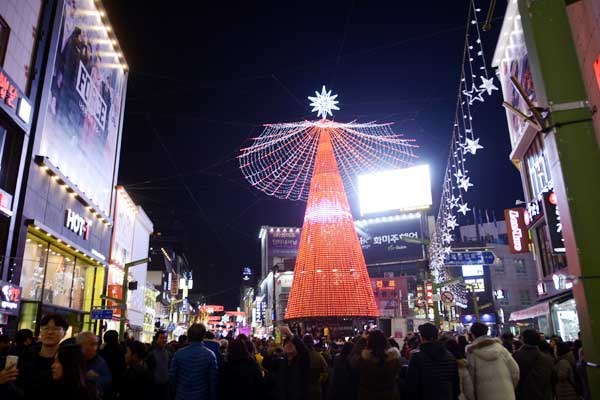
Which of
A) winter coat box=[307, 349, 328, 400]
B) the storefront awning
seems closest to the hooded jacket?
winter coat box=[307, 349, 328, 400]

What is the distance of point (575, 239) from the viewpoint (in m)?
3.28

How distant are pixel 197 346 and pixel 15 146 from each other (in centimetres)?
1352

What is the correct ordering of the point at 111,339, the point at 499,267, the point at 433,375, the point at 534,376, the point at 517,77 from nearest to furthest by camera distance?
the point at 433,375
the point at 534,376
the point at 111,339
the point at 517,77
the point at 499,267

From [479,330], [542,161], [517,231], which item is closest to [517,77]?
[542,161]

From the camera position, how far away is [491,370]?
19.2 feet

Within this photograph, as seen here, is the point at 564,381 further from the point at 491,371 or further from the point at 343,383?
the point at 343,383

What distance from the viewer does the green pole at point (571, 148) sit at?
3213 millimetres

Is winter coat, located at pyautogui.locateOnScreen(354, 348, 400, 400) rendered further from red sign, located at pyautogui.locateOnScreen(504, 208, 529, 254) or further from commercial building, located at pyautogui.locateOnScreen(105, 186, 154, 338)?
red sign, located at pyautogui.locateOnScreen(504, 208, 529, 254)

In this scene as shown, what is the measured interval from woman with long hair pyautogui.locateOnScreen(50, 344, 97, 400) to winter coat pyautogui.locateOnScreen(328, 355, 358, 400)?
345 cm

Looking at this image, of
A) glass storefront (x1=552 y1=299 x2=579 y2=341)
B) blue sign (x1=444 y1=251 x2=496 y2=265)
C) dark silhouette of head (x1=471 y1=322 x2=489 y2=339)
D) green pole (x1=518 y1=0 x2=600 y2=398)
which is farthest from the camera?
blue sign (x1=444 y1=251 x2=496 y2=265)

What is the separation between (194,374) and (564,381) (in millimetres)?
5977

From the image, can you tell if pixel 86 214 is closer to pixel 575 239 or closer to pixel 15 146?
pixel 15 146

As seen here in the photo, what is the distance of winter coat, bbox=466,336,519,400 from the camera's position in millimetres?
5816

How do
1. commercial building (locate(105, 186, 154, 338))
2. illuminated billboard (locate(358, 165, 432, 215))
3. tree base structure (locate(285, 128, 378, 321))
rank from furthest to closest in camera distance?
illuminated billboard (locate(358, 165, 432, 215))
commercial building (locate(105, 186, 154, 338))
tree base structure (locate(285, 128, 378, 321))
